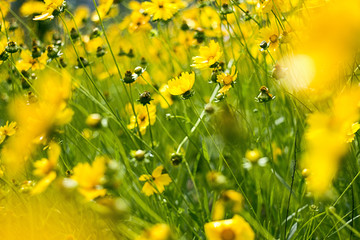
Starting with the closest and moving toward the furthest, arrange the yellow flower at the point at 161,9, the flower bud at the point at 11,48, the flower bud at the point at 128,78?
the flower bud at the point at 128,78
the flower bud at the point at 11,48
the yellow flower at the point at 161,9

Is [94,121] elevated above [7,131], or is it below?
above

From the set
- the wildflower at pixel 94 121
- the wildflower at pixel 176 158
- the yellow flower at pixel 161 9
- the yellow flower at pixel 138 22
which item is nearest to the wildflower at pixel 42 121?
the wildflower at pixel 94 121

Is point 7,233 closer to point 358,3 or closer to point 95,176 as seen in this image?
point 95,176

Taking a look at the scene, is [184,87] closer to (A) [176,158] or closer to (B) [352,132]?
(A) [176,158]

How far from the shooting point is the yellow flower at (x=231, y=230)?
17.9 inches

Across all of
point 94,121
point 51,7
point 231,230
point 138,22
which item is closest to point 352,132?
point 231,230

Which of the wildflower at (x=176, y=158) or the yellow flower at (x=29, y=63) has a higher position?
the wildflower at (x=176, y=158)

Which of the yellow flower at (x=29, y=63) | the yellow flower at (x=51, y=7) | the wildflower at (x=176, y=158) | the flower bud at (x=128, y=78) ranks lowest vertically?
the yellow flower at (x=29, y=63)

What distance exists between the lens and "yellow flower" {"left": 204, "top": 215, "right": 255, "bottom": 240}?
0.45m

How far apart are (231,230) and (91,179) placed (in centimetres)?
18

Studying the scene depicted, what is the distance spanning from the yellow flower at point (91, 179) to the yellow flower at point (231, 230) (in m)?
0.14

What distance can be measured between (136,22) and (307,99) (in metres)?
0.72

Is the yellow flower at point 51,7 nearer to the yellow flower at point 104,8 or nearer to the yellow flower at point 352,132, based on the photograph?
the yellow flower at point 104,8

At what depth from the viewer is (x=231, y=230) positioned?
1.53ft
